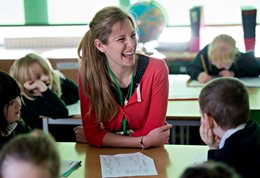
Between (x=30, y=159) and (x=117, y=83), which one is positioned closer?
(x=30, y=159)

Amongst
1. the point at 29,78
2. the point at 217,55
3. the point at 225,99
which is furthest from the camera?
the point at 217,55

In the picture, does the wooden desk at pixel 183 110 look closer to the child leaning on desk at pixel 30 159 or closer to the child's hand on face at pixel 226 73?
the child's hand on face at pixel 226 73

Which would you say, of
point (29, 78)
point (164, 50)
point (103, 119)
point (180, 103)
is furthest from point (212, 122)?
point (164, 50)

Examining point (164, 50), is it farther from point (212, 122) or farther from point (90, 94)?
point (212, 122)

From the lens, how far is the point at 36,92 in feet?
9.62

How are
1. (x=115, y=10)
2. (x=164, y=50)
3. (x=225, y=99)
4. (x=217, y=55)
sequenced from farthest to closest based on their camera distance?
(x=164, y=50), (x=217, y=55), (x=115, y=10), (x=225, y=99)

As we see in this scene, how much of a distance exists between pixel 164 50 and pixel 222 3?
Result: 75 cm

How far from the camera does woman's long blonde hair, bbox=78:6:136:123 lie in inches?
88.3

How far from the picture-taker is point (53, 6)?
4379 mm

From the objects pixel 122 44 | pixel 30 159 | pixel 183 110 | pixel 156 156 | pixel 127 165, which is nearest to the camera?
pixel 30 159

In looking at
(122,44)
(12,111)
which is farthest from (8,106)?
→ (122,44)

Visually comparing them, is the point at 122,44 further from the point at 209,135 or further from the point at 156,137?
the point at 209,135

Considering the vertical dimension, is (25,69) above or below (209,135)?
above

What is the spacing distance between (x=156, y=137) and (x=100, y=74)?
400mm
